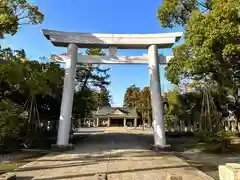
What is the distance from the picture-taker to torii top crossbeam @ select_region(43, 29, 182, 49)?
1288cm

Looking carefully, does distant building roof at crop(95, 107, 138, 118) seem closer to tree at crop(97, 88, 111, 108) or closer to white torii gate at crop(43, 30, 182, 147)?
tree at crop(97, 88, 111, 108)

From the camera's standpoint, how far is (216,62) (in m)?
9.80

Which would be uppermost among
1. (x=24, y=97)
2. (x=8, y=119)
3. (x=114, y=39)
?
(x=114, y=39)

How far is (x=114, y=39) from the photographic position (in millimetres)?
12906

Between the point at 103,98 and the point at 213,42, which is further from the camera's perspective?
the point at 103,98

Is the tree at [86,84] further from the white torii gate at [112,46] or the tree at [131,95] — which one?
the tree at [131,95]

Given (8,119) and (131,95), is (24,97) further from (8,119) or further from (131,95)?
(131,95)

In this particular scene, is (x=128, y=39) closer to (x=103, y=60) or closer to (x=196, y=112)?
(x=103, y=60)

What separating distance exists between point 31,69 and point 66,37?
99.2 inches

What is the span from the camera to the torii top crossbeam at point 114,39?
42.3 feet

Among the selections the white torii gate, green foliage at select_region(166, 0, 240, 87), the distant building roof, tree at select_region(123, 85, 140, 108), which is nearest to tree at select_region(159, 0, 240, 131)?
green foliage at select_region(166, 0, 240, 87)

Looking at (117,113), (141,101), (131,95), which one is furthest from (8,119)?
(131,95)

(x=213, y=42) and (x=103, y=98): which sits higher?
(x=103, y=98)

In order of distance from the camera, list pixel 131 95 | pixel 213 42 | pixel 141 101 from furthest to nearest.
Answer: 1. pixel 131 95
2. pixel 141 101
3. pixel 213 42
